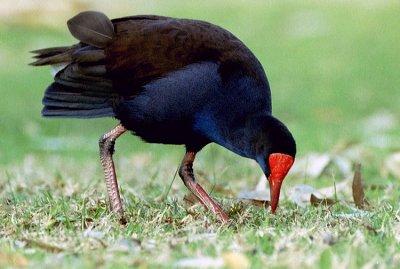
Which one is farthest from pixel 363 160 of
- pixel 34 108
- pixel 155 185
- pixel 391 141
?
pixel 34 108

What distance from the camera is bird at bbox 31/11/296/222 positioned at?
16.1 feet

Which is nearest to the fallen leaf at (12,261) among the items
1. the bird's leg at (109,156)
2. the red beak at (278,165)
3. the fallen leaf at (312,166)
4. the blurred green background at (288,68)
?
the red beak at (278,165)

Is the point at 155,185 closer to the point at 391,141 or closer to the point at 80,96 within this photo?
the point at 80,96

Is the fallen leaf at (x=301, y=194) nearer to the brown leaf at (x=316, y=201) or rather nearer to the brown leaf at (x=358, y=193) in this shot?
the brown leaf at (x=316, y=201)

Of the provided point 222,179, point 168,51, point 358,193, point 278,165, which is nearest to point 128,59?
point 168,51

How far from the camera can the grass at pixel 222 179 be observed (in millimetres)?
3979

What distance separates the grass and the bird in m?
0.33

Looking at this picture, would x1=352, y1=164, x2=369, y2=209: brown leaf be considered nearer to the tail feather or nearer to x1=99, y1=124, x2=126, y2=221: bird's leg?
x1=99, y1=124, x2=126, y2=221: bird's leg

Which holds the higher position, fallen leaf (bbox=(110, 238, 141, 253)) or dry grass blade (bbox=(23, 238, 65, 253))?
fallen leaf (bbox=(110, 238, 141, 253))

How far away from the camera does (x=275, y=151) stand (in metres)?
4.73

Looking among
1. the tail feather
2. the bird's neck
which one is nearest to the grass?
the bird's neck

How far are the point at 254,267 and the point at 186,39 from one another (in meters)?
1.79

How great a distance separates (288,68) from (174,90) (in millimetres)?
9731

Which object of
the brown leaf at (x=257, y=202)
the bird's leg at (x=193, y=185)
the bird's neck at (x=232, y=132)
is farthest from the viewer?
the brown leaf at (x=257, y=202)
